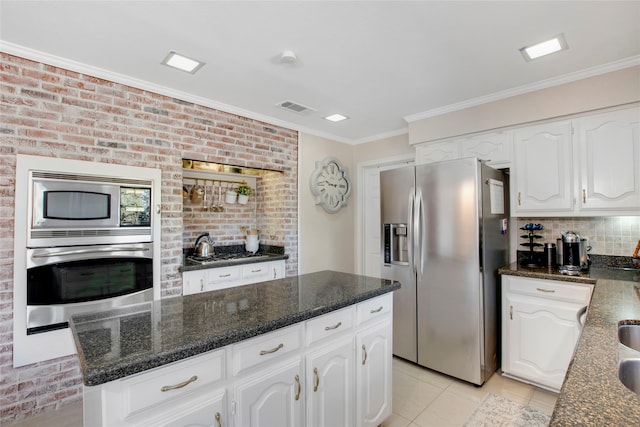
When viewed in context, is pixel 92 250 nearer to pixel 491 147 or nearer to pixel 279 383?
pixel 279 383

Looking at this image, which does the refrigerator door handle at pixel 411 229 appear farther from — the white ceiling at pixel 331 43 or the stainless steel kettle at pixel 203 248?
the stainless steel kettle at pixel 203 248

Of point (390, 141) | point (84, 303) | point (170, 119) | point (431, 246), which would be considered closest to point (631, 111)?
point (431, 246)

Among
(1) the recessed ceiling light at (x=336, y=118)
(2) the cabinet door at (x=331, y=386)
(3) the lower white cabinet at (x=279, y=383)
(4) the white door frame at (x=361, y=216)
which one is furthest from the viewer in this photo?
(4) the white door frame at (x=361, y=216)

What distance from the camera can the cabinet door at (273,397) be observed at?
4.12 ft

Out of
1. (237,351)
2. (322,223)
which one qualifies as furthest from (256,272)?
(237,351)

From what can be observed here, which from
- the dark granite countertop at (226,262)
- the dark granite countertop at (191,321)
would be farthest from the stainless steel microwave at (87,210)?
the dark granite countertop at (191,321)

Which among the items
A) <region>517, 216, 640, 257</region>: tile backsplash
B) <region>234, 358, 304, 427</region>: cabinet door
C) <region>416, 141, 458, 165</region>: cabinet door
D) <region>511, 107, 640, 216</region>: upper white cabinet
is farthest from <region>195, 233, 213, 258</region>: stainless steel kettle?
<region>517, 216, 640, 257</region>: tile backsplash

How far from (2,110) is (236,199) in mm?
2136

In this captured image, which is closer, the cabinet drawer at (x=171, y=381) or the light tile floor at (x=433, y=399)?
the cabinet drawer at (x=171, y=381)

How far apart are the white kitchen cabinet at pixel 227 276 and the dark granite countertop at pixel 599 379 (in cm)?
269

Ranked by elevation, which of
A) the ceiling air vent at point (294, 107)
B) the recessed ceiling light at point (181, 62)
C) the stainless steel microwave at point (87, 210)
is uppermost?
the recessed ceiling light at point (181, 62)

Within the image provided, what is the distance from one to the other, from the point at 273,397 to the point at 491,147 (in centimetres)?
282

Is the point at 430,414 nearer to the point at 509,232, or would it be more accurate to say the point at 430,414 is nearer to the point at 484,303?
the point at 484,303

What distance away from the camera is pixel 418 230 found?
2.83 metres
